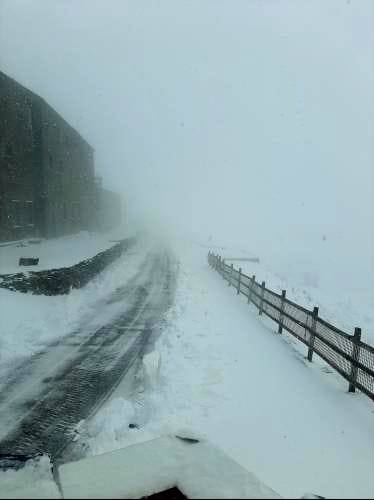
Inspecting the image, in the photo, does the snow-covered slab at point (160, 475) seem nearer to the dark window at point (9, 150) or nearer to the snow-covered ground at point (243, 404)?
the snow-covered ground at point (243, 404)

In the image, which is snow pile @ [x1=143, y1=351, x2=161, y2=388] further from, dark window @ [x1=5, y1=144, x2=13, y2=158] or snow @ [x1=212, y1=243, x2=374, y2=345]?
dark window @ [x1=5, y1=144, x2=13, y2=158]

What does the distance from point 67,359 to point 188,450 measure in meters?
6.75

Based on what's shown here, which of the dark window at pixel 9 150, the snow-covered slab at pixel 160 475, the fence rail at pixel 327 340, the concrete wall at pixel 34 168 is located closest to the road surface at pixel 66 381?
the snow-covered slab at pixel 160 475

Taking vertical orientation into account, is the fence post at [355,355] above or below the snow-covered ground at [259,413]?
above

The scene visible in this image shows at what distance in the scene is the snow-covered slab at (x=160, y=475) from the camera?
9.85 ft

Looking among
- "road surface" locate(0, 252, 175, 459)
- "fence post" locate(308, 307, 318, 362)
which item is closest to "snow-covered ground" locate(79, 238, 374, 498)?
"fence post" locate(308, 307, 318, 362)

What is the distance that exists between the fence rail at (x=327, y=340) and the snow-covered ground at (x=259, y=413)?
341 mm

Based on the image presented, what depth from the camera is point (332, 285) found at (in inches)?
1702

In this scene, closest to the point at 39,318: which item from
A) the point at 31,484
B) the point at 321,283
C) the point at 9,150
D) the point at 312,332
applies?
the point at 312,332

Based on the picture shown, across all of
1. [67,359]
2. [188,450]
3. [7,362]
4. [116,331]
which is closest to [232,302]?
[116,331]

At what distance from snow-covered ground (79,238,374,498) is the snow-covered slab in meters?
0.52

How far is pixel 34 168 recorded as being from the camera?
29.3 metres

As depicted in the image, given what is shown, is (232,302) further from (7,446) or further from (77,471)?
(77,471)

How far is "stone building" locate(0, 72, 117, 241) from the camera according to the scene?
81.0 ft
